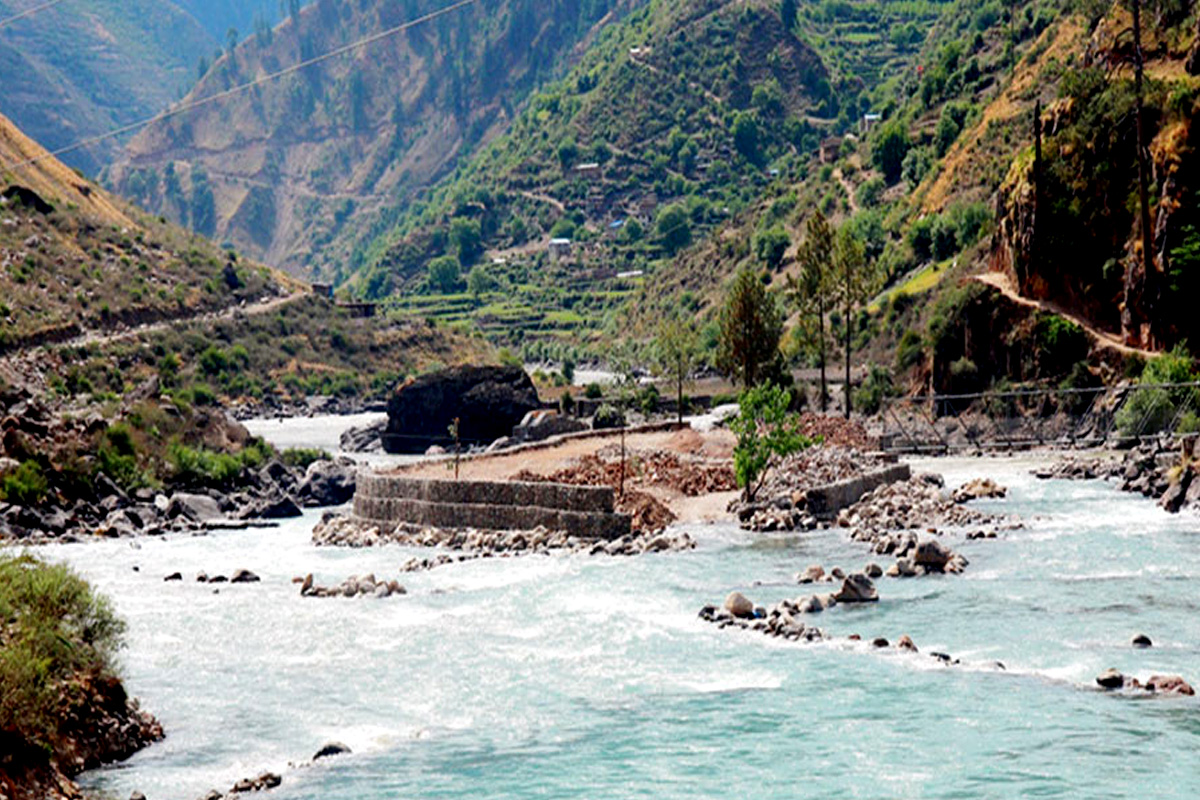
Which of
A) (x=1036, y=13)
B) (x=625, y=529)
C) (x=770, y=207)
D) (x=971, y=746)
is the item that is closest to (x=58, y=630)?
(x=971, y=746)

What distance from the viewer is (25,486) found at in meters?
63.2

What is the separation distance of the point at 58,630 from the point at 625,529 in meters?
25.3

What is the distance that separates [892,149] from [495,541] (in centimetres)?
10249

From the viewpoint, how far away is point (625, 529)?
5216 cm

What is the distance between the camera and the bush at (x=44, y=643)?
82.3 feet

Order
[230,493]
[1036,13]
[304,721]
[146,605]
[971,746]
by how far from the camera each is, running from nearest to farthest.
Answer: [971,746]
[304,721]
[146,605]
[230,493]
[1036,13]

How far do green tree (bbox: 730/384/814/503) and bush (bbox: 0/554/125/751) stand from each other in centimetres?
2976

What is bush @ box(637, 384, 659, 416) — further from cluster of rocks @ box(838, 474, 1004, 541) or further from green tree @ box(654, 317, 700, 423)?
cluster of rocks @ box(838, 474, 1004, 541)

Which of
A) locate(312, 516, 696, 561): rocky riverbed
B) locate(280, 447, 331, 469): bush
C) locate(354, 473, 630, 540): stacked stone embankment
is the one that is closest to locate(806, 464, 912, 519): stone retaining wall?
locate(312, 516, 696, 561): rocky riverbed

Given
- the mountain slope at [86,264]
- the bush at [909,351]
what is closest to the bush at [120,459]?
the bush at [909,351]

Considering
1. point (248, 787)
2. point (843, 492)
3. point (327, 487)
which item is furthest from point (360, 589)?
point (327, 487)

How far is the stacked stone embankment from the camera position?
52344 millimetres

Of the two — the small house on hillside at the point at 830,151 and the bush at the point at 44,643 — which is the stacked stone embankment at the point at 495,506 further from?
the small house on hillside at the point at 830,151

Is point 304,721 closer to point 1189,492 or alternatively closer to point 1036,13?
point 1189,492
